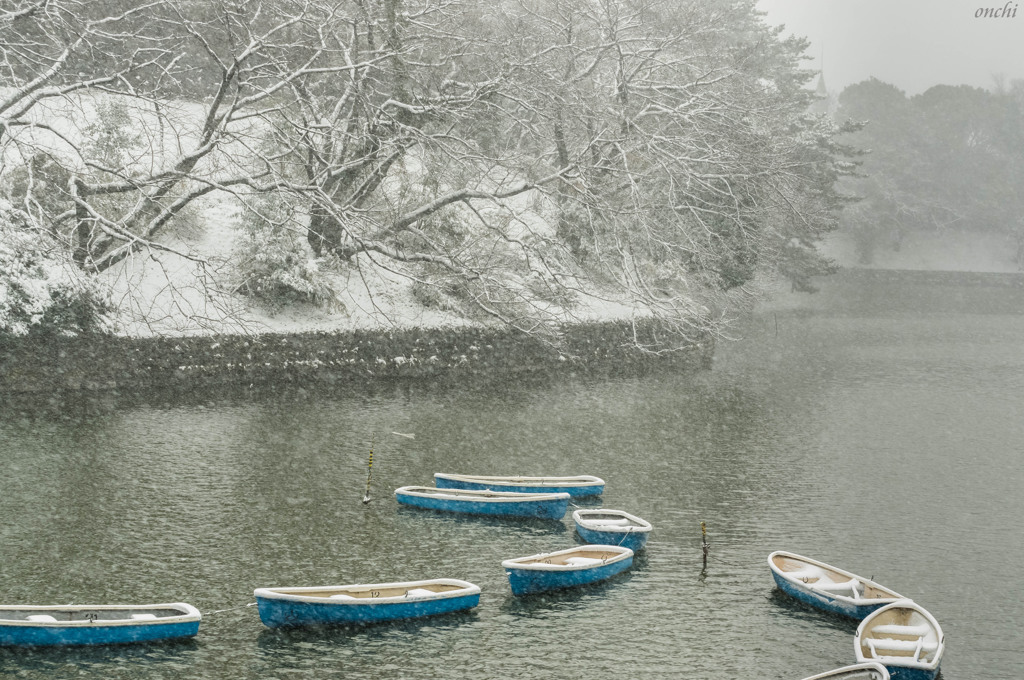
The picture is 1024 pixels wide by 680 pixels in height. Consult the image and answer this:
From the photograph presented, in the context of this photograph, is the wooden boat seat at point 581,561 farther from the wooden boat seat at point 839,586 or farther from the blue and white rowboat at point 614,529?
the wooden boat seat at point 839,586

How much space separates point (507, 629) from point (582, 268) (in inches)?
912

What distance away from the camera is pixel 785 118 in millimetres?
39031

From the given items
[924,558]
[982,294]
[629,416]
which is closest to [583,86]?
[629,416]

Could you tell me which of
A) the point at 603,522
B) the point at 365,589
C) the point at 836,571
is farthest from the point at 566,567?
the point at 836,571

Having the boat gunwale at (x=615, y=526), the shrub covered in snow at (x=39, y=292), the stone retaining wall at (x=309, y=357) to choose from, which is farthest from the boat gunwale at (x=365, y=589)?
the shrub covered in snow at (x=39, y=292)

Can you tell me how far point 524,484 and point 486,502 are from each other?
4.15 feet

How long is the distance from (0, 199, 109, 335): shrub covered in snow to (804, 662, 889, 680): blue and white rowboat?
1803 cm

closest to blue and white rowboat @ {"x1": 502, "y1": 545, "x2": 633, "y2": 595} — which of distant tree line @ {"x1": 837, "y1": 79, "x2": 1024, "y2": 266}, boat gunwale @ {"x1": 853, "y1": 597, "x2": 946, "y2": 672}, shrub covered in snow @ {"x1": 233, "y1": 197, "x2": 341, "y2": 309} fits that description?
boat gunwale @ {"x1": 853, "y1": 597, "x2": 946, "y2": 672}

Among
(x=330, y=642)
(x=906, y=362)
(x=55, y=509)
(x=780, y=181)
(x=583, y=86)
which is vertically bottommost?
(x=330, y=642)

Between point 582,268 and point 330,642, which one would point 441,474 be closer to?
point 330,642

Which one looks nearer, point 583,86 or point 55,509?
point 55,509

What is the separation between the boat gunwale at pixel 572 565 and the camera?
40.4ft

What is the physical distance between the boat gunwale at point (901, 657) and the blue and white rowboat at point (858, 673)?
0.26m

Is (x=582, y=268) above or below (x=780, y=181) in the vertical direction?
below
